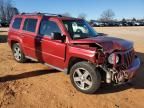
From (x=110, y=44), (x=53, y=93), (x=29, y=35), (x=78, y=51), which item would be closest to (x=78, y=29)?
(x=78, y=51)

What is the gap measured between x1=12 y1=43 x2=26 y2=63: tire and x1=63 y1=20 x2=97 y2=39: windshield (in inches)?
98.6

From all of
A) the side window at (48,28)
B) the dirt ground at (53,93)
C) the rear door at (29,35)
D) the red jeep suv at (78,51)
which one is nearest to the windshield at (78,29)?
the red jeep suv at (78,51)

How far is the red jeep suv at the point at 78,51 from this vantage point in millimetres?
5828

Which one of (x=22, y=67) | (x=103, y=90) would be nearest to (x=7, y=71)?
(x=22, y=67)

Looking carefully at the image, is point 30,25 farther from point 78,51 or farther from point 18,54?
point 78,51

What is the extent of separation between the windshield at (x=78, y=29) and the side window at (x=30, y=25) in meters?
1.28

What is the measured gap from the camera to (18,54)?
9.18m

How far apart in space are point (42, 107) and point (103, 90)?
1894mm

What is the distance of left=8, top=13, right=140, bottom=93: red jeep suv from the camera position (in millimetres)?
5828

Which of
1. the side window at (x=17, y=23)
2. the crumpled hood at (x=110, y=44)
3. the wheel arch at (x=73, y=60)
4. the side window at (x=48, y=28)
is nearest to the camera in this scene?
the crumpled hood at (x=110, y=44)

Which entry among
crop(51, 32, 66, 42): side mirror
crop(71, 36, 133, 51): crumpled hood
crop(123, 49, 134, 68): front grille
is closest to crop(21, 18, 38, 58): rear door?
crop(51, 32, 66, 42): side mirror

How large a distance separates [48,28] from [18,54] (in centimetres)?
243

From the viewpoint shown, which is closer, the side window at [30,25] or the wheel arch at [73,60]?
the wheel arch at [73,60]

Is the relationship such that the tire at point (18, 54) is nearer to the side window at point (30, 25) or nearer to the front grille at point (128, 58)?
the side window at point (30, 25)
